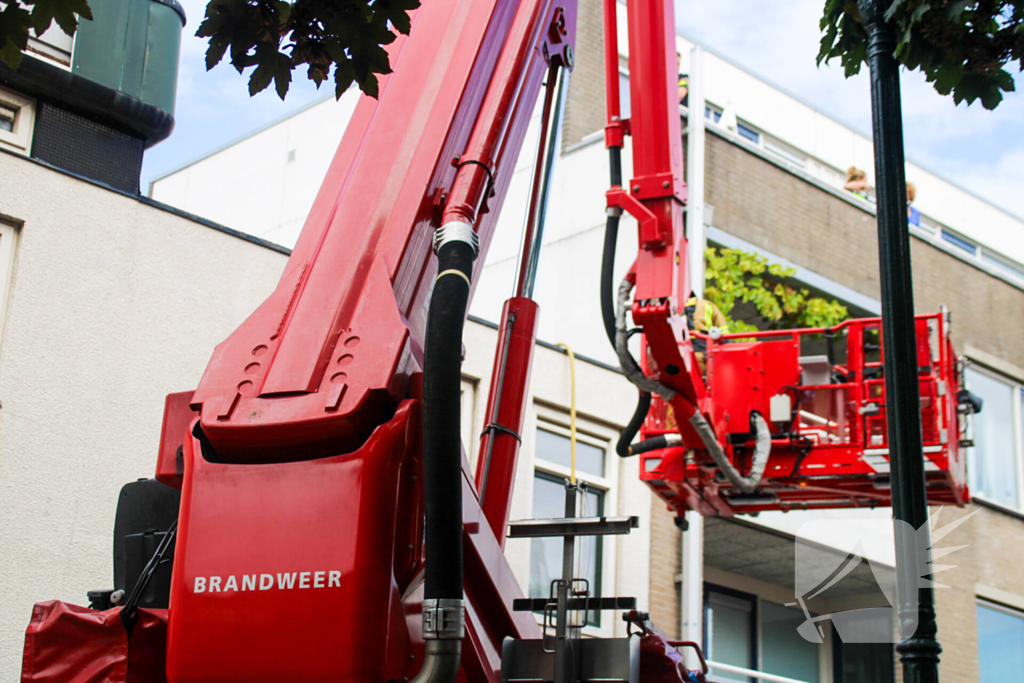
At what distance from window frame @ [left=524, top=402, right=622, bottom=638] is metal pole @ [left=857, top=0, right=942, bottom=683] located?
882cm

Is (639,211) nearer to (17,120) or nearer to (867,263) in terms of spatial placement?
(17,120)

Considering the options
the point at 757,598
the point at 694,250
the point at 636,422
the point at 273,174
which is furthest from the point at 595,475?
the point at 273,174

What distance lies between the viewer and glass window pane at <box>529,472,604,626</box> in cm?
1359

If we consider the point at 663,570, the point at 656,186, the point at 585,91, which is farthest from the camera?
the point at 585,91

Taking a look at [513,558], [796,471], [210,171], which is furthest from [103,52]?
[210,171]

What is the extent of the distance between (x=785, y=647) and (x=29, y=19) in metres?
16.7

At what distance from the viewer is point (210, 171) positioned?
930 inches

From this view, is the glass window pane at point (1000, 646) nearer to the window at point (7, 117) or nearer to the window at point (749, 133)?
the window at point (749, 133)

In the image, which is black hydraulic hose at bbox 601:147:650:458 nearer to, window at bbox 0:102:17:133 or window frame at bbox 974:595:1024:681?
window at bbox 0:102:17:133

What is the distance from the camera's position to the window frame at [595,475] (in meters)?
13.8

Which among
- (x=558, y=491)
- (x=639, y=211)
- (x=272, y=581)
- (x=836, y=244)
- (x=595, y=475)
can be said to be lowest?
(x=272, y=581)

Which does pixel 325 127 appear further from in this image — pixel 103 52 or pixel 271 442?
pixel 271 442

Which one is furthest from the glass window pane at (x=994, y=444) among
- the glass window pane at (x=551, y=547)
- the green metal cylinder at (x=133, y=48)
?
the green metal cylinder at (x=133, y=48)

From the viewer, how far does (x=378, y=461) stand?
496 cm
